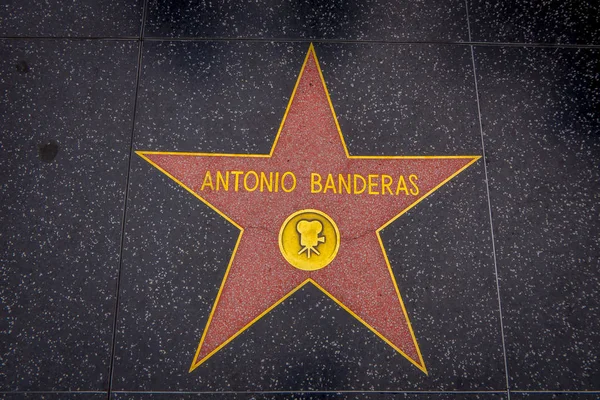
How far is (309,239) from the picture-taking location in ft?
4.32

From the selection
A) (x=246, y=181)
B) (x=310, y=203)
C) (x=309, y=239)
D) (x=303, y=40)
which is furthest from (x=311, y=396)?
(x=303, y=40)

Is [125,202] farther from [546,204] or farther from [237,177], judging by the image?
[546,204]

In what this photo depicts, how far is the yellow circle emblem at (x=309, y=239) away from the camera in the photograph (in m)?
1.30

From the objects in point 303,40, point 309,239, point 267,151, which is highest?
point 303,40

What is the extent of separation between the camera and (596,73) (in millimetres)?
1446

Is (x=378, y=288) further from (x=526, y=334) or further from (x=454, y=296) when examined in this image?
(x=526, y=334)

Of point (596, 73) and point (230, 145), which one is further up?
point (596, 73)

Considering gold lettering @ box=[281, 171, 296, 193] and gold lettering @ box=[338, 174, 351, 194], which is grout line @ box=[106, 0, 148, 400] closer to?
gold lettering @ box=[281, 171, 296, 193]

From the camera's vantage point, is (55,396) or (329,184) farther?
(329,184)

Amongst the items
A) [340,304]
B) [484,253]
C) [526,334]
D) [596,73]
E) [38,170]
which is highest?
[596,73]

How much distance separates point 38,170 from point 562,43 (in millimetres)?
1829

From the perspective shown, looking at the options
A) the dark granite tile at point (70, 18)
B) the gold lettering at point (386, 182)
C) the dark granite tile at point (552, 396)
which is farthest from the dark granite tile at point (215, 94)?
the dark granite tile at point (552, 396)

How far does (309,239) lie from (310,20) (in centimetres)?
77

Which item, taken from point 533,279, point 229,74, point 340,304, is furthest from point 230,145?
point 533,279
